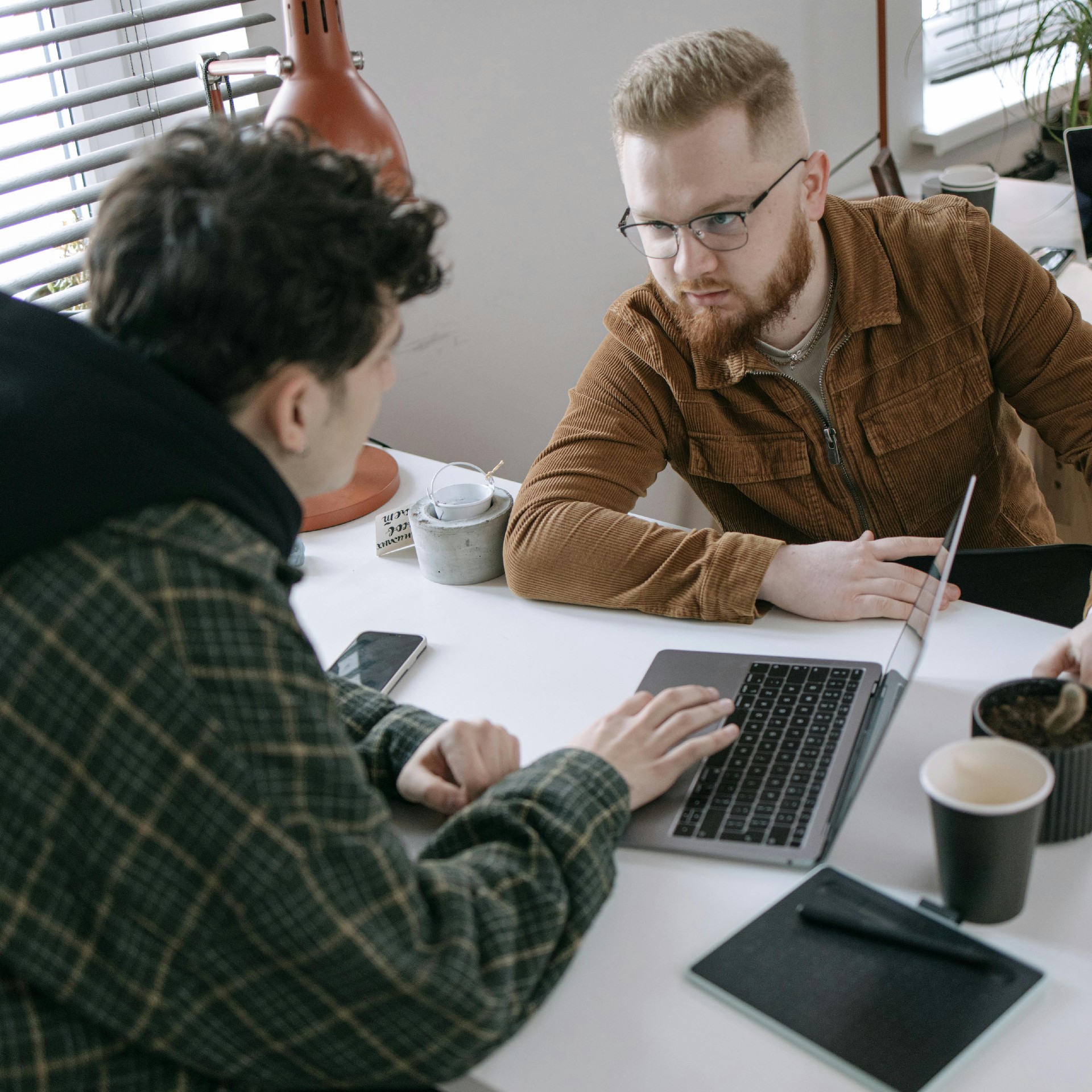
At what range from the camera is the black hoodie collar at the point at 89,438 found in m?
0.65

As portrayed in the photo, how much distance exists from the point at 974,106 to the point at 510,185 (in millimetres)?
1617

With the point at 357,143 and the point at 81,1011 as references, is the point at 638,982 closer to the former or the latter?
the point at 81,1011

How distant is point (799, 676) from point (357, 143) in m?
0.71

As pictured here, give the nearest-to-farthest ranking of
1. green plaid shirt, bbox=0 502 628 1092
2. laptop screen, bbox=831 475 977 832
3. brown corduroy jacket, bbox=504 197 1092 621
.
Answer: green plaid shirt, bbox=0 502 628 1092
laptop screen, bbox=831 475 977 832
brown corduroy jacket, bbox=504 197 1092 621

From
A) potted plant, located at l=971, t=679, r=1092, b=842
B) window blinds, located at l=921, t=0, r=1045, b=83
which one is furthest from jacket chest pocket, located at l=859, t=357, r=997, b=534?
window blinds, located at l=921, t=0, r=1045, b=83

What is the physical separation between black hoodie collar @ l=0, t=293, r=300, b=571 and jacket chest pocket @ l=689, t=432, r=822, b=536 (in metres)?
0.84

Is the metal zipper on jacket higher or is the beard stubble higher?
the beard stubble

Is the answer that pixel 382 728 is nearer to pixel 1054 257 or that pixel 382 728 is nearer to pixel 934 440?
pixel 934 440

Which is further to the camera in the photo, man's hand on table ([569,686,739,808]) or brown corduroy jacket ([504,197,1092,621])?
brown corduroy jacket ([504,197,1092,621])

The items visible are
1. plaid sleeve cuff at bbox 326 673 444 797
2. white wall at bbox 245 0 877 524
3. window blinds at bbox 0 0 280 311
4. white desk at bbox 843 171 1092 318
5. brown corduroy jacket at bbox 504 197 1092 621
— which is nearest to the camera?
plaid sleeve cuff at bbox 326 673 444 797

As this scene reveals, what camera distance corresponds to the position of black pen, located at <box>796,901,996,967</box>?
75cm

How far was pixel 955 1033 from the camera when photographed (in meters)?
0.70

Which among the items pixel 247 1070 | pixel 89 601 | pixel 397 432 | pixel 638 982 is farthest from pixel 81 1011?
pixel 397 432

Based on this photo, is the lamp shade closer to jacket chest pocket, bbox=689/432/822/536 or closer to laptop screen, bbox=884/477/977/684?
jacket chest pocket, bbox=689/432/822/536
